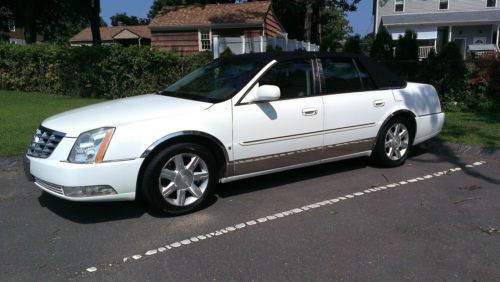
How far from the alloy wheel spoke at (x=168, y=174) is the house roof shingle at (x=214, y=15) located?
20.1 m

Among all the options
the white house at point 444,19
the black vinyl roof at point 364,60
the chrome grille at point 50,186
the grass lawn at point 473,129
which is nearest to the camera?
the chrome grille at point 50,186

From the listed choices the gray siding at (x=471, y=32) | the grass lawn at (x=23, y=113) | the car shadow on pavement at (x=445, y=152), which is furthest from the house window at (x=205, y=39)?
the gray siding at (x=471, y=32)

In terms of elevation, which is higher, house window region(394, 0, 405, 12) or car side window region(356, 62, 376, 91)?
house window region(394, 0, 405, 12)

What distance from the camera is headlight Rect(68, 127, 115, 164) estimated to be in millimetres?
3926

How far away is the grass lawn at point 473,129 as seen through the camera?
7223mm

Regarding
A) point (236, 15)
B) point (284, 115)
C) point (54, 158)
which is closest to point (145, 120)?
point (54, 158)

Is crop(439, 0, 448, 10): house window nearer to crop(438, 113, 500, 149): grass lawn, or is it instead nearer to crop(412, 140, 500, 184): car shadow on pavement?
crop(438, 113, 500, 149): grass lawn

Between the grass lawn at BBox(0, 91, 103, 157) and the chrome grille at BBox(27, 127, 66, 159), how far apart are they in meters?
2.33

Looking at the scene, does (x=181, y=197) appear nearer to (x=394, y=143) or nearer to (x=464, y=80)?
(x=394, y=143)

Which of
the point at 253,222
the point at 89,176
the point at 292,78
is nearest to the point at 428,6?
the point at 292,78

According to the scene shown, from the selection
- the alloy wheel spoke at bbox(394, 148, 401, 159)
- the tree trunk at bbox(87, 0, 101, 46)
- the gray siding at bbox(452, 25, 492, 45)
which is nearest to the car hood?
the alloy wheel spoke at bbox(394, 148, 401, 159)

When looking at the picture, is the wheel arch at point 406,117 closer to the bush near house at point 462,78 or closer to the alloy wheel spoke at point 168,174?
the alloy wheel spoke at point 168,174

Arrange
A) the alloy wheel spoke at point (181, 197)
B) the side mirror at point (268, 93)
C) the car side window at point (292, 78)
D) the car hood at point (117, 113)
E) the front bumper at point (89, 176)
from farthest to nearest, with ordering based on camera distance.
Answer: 1. the car side window at point (292, 78)
2. the side mirror at point (268, 93)
3. the alloy wheel spoke at point (181, 197)
4. the car hood at point (117, 113)
5. the front bumper at point (89, 176)

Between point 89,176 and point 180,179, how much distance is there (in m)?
0.84
